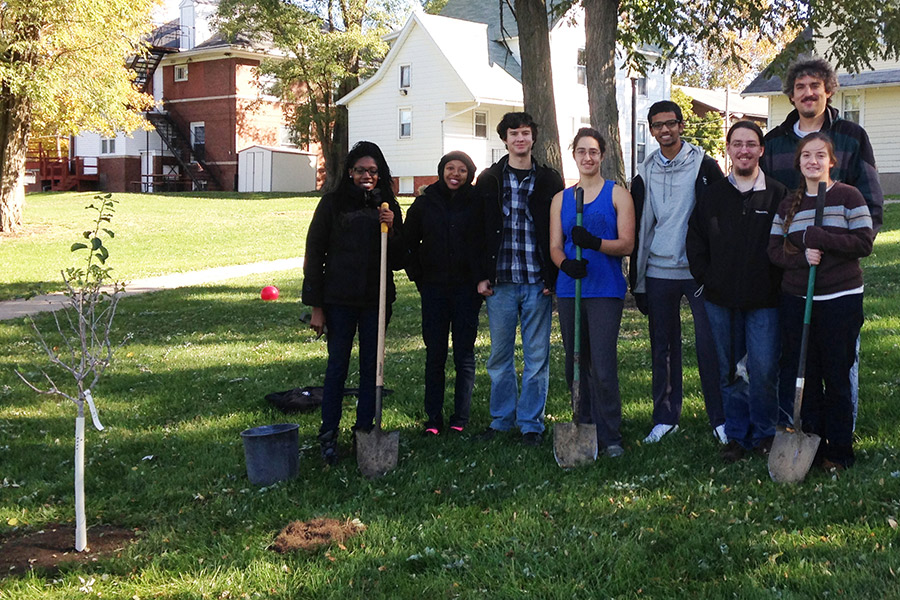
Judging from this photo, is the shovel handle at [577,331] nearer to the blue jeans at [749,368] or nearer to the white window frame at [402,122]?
the blue jeans at [749,368]

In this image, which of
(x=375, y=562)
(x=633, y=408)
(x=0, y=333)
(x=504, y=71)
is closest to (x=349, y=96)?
(x=504, y=71)

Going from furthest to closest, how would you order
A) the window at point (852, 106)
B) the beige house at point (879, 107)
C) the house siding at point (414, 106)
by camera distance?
1. the house siding at point (414, 106)
2. the window at point (852, 106)
3. the beige house at point (879, 107)

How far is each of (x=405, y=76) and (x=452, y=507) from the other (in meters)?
33.9

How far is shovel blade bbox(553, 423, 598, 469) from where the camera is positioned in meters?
5.66

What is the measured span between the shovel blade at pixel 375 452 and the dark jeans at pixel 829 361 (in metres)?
2.42

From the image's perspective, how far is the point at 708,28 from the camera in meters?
11.8

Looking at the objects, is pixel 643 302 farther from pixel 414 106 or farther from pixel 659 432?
pixel 414 106

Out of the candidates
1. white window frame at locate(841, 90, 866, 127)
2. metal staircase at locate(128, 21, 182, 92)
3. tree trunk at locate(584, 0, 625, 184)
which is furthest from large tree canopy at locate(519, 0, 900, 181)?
metal staircase at locate(128, 21, 182, 92)

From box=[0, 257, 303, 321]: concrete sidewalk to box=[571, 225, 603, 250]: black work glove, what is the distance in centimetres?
921

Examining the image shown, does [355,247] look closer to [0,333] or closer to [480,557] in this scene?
[480,557]

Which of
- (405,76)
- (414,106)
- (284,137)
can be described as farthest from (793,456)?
(284,137)

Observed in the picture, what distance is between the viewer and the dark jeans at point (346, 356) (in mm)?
6059

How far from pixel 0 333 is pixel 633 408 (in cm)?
826

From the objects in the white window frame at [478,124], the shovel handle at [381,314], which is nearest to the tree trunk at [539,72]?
the shovel handle at [381,314]
